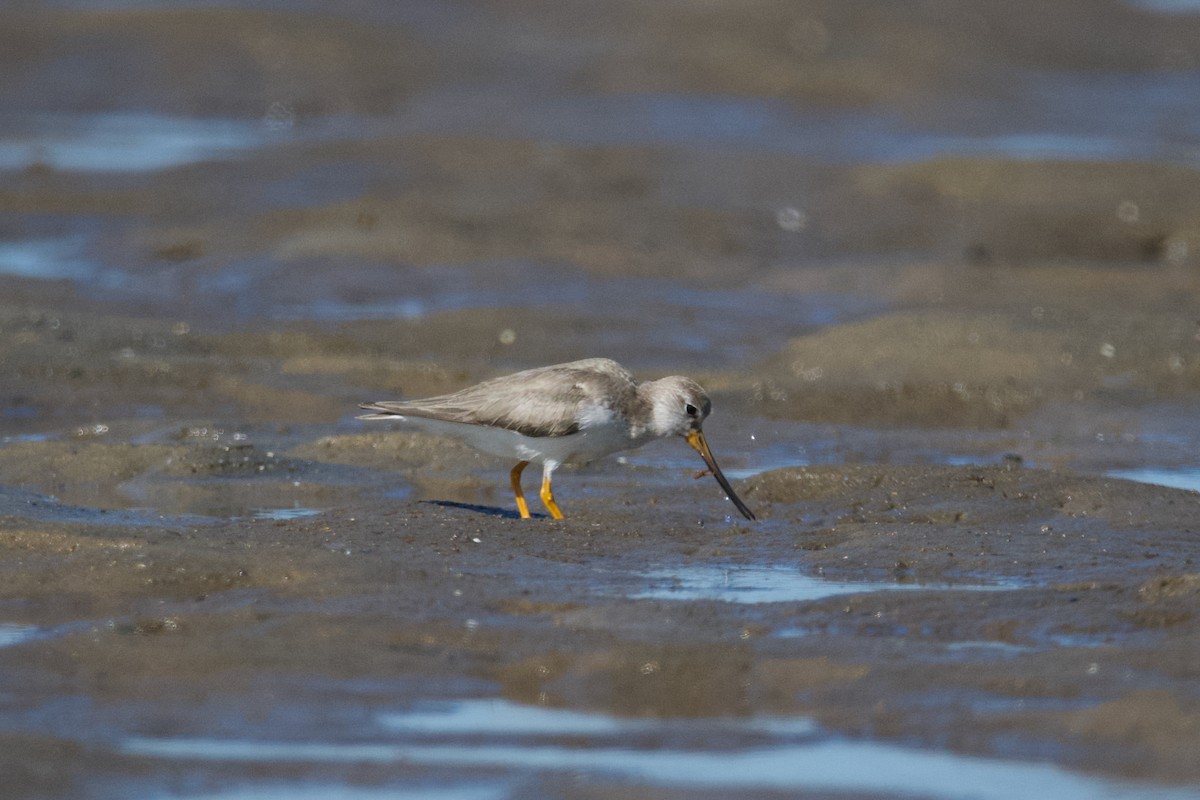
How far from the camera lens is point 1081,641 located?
7008 mm

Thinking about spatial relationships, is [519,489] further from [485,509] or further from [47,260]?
[47,260]

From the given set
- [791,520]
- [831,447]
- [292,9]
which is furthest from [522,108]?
[791,520]

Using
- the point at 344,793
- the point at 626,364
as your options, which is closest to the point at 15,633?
the point at 344,793

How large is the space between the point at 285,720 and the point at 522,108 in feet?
60.1

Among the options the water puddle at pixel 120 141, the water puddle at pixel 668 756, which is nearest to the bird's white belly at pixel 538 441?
the water puddle at pixel 668 756

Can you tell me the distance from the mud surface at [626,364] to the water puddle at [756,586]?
31 millimetres

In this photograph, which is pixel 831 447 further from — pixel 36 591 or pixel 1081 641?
pixel 36 591

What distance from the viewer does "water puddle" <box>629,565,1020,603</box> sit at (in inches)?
306

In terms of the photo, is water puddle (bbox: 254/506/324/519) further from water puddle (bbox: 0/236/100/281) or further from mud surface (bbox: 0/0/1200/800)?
water puddle (bbox: 0/236/100/281)

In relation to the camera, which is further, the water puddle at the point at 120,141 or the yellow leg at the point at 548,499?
the water puddle at the point at 120,141

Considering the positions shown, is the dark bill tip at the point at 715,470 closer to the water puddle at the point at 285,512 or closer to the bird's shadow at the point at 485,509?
the bird's shadow at the point at 485,509

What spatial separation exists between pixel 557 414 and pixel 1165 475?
428 cm

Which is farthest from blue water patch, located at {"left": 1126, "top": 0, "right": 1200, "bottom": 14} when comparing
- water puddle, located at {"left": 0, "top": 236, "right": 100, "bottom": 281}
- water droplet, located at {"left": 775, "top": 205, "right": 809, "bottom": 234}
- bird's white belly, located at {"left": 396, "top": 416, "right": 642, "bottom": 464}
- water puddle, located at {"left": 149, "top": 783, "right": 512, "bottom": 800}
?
water puddle, located at {"left": 149, "top": 783, "right": 512, "bottom": 800}

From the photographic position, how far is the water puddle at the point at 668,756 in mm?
5738
